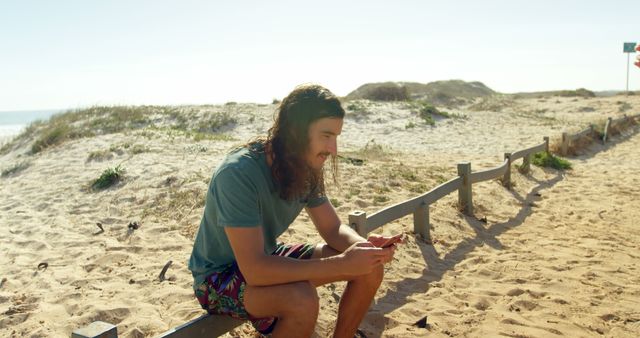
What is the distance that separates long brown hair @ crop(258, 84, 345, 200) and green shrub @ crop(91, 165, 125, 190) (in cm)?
569

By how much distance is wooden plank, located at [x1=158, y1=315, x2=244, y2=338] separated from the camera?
8.02 feet

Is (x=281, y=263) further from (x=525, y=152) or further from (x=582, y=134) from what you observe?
(x=582, y=134)

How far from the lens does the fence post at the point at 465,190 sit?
634 centimetres

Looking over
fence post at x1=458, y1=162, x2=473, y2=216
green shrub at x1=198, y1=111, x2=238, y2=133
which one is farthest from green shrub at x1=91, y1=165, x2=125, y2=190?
green shrub at x1=198, y1=111, x2=238, y2=133

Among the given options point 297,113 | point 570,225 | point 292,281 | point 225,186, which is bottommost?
point 570,225

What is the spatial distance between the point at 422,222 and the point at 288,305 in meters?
3.24

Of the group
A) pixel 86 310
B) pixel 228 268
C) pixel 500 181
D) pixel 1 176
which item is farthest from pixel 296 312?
pixel 1 176

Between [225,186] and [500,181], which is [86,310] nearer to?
[225,186]

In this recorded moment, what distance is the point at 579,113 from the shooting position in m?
23.2

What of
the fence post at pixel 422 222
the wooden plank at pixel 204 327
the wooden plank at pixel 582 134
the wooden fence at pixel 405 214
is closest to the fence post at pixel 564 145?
the wooden plank at pixel 582 134

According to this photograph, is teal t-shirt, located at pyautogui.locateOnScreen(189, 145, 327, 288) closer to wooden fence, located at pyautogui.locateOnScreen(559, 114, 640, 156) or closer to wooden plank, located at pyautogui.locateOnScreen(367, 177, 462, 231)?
wooden plank, located at pyautogui.locateOnScreen(367, 177, 462, 231)

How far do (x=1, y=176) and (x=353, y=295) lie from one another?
31.2 feet

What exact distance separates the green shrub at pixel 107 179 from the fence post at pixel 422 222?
14.8 ft

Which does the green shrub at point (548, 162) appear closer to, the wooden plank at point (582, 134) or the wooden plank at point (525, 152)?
the wooden plank at point (525, 152)
